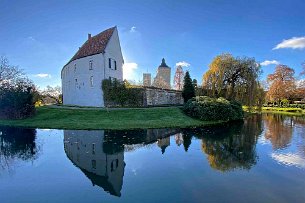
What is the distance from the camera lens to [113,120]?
18969 mm

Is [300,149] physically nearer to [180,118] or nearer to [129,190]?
[129,190]

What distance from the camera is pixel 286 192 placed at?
5.64 meters

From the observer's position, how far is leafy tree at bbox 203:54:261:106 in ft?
89.7

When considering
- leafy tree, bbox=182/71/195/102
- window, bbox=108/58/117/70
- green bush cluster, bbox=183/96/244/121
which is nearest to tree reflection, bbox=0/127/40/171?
green bush cluster, bbox=183/96/244/121

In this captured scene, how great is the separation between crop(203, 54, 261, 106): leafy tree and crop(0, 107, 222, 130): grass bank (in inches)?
294

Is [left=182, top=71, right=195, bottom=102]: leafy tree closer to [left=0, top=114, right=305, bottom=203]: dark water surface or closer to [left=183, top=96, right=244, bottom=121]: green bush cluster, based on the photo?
[left=183, top=96, right=244, bottom=121]: green bush cluster

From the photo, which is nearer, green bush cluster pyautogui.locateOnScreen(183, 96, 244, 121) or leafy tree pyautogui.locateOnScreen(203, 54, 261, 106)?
green bush cluster pyautogui.locateOnScreen(183, 96, 244, 121)

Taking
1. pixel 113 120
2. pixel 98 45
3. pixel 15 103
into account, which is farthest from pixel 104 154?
pixel 98 45

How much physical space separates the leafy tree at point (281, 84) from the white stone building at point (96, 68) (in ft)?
124

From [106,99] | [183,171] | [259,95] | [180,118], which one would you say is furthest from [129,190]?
[259,95]

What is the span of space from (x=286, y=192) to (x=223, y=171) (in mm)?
1889

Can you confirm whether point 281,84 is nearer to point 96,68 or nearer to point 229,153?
point 96,68

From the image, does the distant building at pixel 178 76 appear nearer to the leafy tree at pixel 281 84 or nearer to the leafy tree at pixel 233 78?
the leafy tree at pixel 281 84

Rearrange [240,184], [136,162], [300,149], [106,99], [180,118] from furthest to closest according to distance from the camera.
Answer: [106,99], [180,118], [300,149], [136,162], [240,184]
